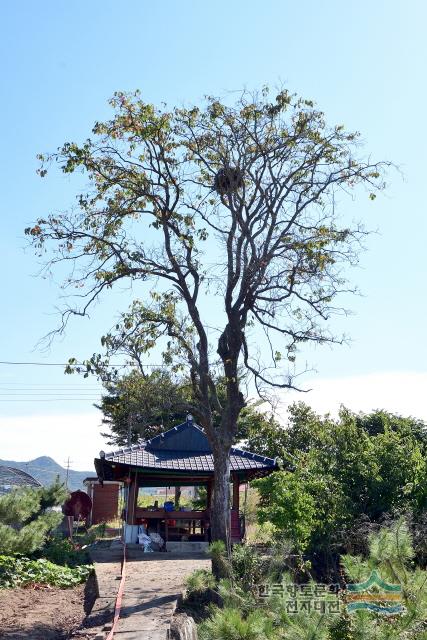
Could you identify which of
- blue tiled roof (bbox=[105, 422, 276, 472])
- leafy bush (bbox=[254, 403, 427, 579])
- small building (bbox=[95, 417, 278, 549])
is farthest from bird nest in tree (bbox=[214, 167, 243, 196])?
blue tiled roof (bbox=[105, 422, 276, 472])

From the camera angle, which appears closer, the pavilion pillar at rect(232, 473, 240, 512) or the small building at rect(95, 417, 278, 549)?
the small building at rect(95, 417, 278, 549)

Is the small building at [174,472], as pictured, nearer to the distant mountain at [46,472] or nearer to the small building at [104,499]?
the distant mountain at [46,472]

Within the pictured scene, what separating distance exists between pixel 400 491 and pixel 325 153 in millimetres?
6801

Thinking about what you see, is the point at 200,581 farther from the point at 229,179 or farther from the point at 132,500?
the point at 132,500

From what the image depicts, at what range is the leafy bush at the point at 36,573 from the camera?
14.5 meters

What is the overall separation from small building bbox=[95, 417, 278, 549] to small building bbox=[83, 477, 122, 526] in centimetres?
1453

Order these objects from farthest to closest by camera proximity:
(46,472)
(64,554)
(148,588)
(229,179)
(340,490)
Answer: (46,472), (64,554), (340,490), (229,179), (148,588)

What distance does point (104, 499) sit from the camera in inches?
1361

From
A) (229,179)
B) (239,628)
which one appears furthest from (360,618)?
(229,179)

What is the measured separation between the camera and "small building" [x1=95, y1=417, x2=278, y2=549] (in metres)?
18.2

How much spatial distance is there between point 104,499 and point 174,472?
17.3 m

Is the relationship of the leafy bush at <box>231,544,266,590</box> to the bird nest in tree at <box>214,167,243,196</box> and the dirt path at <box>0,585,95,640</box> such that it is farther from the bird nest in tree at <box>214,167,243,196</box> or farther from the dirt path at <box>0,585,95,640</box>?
the bird nest in tree at <box>214,167,243,196</box>

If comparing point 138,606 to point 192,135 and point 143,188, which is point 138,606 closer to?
point 143,188

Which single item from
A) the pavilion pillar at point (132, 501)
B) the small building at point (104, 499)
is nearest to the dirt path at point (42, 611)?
the pavilion pillar at point (132, 501)
